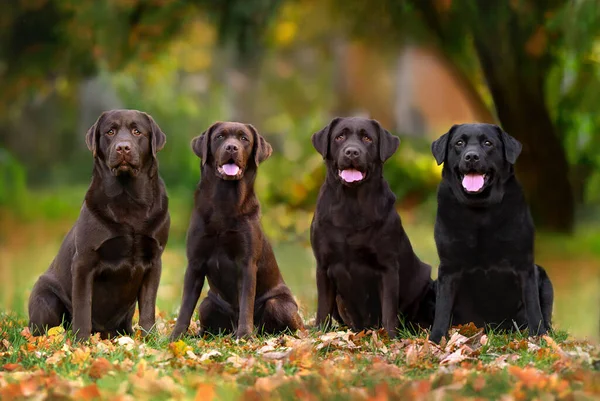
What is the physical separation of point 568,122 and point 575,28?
373cm

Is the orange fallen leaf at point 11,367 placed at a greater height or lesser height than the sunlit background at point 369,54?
lesser

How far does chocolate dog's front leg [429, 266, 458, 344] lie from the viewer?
6.08m

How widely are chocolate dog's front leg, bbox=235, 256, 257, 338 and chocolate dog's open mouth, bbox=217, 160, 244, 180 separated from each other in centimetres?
58

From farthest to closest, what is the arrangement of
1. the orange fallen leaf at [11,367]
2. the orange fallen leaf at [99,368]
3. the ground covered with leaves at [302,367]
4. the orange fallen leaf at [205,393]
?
the orange fallen leaf at [11,367]
the orange fallen leaf at [99,368]
the ground covered with leaves at [302,367]
the orange fallen leaf at [205,393]

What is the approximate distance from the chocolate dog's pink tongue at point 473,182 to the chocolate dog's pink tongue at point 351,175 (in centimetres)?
70

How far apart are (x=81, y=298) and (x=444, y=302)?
239cm

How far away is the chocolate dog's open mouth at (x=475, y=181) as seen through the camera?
19.8ft

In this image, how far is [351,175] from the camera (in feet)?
20.4

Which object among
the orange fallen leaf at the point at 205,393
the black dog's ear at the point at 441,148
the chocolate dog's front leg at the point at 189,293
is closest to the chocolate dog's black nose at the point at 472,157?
the black dog's ear at the point at 441,148

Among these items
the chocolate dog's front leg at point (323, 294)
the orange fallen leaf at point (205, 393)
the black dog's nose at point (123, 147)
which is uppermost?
the black dog's nose at point (123, 147)

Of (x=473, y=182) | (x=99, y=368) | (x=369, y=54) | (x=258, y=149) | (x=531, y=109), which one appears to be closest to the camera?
(x=99, y=368)

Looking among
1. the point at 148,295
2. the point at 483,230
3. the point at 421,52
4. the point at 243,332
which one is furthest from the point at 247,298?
the point at 421,52

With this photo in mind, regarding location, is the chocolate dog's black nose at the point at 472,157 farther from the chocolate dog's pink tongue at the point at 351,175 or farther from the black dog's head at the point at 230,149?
the black dog's head at the point at 230,149

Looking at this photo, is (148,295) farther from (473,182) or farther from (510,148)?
(510,148)
